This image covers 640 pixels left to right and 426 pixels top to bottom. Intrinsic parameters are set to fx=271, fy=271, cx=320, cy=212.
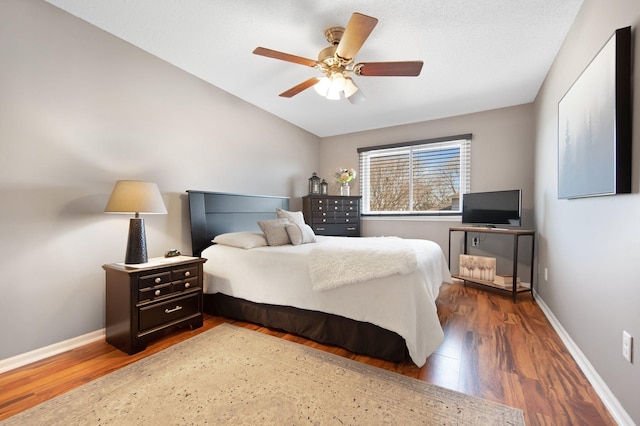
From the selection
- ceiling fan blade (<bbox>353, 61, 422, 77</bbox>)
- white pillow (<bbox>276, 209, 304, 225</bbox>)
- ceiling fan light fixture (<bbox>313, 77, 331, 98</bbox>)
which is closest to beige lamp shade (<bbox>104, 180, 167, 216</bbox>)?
white pillow (<bbox>276, 209, 304, 225</bbox>)

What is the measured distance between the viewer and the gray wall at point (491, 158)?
12.3 feet

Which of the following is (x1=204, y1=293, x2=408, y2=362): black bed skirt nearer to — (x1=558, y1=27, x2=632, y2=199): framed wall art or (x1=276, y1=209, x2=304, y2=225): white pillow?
(x1=276, y1=209, x2=304, y2=225): white pillow

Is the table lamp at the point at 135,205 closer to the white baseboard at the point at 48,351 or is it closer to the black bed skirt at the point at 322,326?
the white baseboard at the point at 48,351

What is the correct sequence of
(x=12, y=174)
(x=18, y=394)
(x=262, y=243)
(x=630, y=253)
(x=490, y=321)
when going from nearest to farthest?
(x=630, y=253)
(x=18, y=394)
(x=12, y=174)
(x=490, y=321)
(x=262, y=243)

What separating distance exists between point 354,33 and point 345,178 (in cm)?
296

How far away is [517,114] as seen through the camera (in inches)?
150

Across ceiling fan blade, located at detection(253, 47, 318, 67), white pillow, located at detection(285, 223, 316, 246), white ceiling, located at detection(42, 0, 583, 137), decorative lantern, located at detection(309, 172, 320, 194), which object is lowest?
white pillow, located at detection(285, 223, 316, 246)

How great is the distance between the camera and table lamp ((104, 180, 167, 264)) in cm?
206

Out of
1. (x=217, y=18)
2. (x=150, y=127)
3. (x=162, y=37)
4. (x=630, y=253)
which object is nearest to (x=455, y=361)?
(x=630, y=253)

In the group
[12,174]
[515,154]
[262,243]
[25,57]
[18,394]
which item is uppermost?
[25,57]

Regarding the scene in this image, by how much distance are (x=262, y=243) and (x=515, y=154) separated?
369 cm

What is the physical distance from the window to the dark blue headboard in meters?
1.96

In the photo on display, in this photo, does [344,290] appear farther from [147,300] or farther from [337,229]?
[337,229]

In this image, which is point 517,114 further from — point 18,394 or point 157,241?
point 18,394
